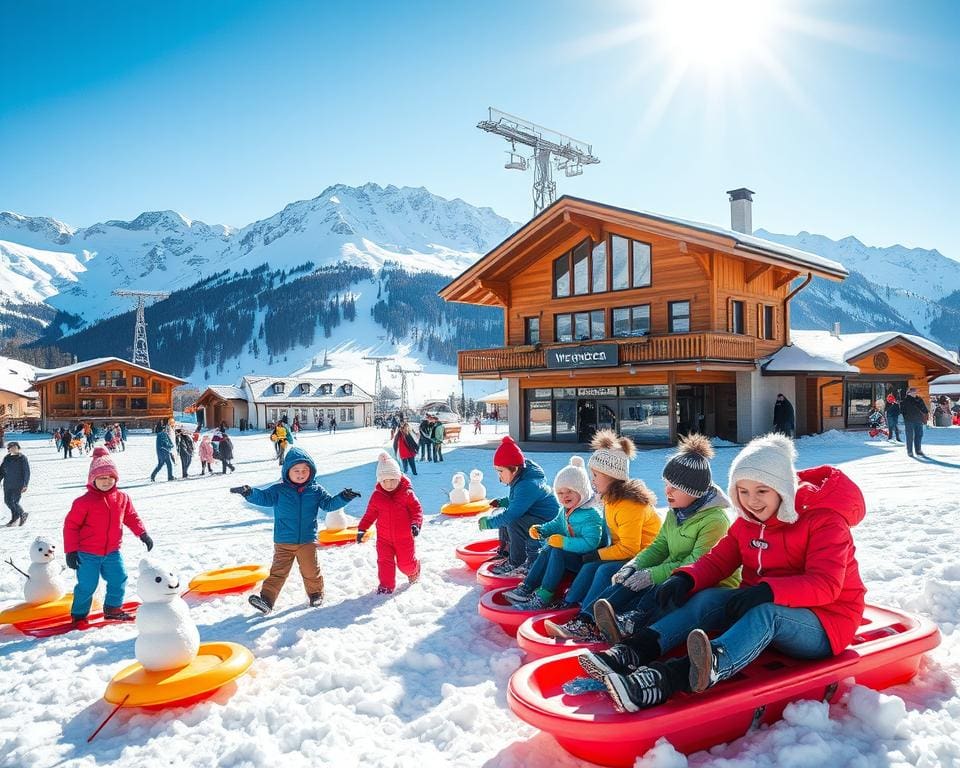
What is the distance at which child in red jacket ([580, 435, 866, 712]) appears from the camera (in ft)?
10.9

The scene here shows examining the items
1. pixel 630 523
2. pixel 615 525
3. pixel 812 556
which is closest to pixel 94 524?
pixel 615 525

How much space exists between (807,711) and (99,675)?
4854mm

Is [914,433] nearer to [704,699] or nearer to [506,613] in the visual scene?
[506,613]

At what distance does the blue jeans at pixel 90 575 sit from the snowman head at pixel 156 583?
1.93 meters

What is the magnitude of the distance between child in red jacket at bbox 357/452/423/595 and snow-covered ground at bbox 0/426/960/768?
0.22 meters

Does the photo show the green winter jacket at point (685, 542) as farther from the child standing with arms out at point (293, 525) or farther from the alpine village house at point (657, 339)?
the alpine village house at point (657, 339)

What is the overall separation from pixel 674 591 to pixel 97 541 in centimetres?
521

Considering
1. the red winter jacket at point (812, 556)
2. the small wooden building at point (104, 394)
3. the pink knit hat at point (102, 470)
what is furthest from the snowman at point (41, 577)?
the small wooden building at point (104, 394)

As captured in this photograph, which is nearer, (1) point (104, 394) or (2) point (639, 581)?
(2) point (639, 581)

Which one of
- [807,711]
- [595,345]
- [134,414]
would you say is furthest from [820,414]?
[134,414]

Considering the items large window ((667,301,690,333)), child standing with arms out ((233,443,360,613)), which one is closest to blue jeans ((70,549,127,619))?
child standing with arms out ((233,443,360,613))

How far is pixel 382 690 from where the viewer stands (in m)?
4.56

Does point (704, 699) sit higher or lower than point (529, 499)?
lower

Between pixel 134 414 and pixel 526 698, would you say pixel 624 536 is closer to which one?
pixel 526 698
